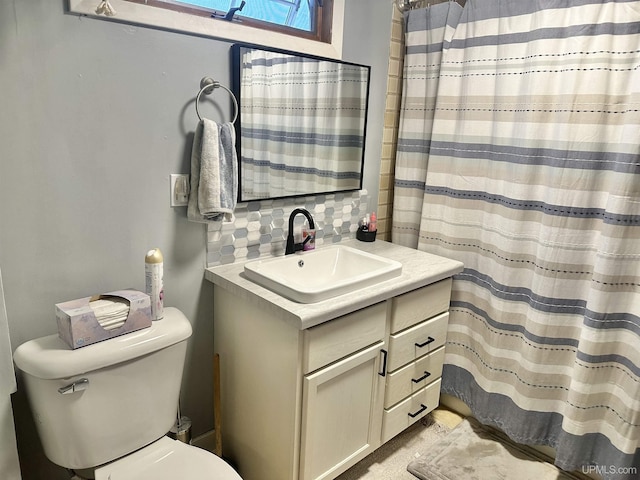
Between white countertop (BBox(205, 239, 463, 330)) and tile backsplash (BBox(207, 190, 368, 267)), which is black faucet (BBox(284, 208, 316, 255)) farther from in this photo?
white countertop (BBox(205, 239, 463, 330))

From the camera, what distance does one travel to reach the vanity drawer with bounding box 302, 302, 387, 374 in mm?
1437

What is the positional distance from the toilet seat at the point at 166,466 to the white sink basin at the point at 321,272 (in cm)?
56

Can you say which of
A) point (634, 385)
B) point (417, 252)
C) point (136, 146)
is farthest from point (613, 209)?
point (136, 146)

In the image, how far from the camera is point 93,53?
1331 millimetres

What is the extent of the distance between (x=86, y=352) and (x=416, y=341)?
123cm

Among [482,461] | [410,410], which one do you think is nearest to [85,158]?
[410,410]

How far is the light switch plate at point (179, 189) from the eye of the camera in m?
1.56

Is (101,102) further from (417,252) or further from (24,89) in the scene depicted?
(417,252)

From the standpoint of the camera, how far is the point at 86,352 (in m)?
1.23

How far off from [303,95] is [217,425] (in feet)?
4.55

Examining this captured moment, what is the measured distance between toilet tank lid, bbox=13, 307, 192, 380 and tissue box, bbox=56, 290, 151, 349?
0.02 metres

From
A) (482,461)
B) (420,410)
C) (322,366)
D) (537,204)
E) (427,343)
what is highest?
Answer: (537,204)

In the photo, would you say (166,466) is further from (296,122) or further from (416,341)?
(296,122)

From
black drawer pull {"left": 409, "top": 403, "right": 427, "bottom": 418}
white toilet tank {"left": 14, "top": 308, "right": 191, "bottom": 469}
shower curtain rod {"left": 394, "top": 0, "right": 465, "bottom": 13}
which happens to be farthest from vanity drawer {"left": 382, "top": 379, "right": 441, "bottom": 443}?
shower curtain rod {"left": 394, "top": 0, "right": 465, "bottom": 13}
